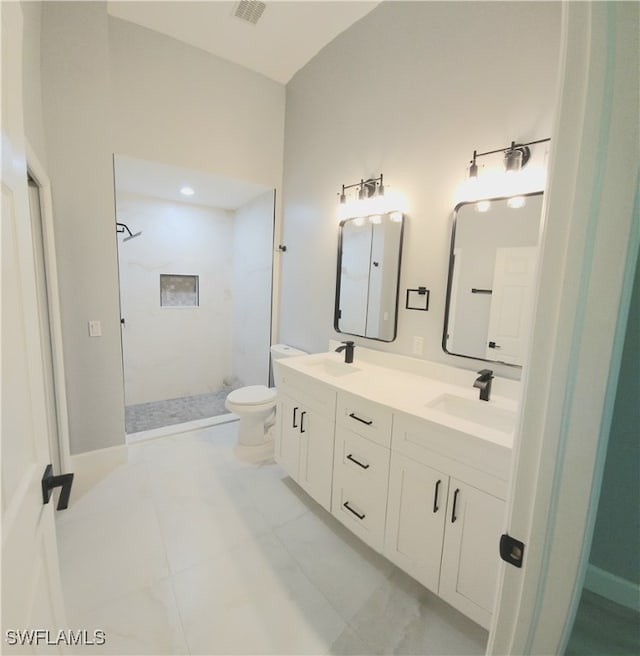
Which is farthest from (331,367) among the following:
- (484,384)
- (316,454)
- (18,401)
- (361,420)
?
(18,401)

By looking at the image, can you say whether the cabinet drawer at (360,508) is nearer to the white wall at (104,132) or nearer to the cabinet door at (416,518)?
the cabinet door at (416,518)

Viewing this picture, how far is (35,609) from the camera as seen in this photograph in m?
0.67

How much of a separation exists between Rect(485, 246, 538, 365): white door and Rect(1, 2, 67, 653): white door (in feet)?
6.01

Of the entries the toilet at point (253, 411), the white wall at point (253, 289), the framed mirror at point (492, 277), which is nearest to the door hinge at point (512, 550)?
the framed mirror at point (492, 277)

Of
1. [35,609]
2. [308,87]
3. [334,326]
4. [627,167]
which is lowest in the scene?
[35,609]

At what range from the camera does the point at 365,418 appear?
1.56 metres

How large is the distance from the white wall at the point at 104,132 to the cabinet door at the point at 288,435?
125 centimetres

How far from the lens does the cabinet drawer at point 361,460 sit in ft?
4.93

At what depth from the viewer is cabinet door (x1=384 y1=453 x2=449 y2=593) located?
1303 millimetres

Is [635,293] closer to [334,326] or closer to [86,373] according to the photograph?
[334,326]

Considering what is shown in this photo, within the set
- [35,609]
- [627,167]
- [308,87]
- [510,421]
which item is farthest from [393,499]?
[308,87]

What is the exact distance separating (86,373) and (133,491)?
35.1 inches

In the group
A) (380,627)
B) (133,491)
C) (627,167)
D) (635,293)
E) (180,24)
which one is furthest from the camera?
(180,24)

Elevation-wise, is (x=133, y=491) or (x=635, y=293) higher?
(x=635, y=293)
